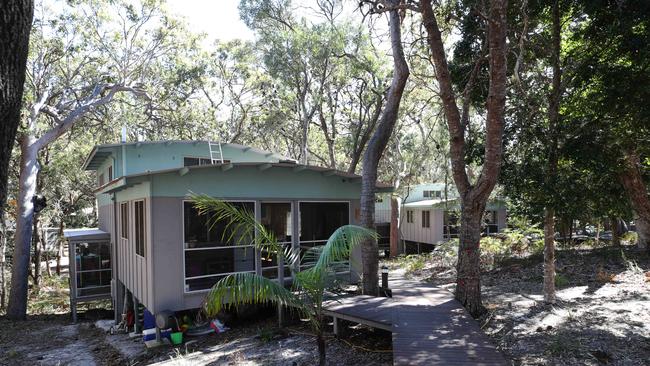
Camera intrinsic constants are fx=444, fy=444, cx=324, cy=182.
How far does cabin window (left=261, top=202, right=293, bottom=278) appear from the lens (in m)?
10.5

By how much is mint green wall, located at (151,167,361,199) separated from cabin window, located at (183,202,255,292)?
0.39 meters

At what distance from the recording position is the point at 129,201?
1119cm

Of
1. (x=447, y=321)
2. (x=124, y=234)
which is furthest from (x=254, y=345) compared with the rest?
(x=124, y=234)

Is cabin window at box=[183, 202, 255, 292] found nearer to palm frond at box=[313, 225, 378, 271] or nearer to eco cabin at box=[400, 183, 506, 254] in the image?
palm frond at box=[313, 225, 378, 271]

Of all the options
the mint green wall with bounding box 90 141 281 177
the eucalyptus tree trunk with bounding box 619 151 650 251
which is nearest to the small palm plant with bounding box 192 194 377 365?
the mint green wall with bounding box 90 141 281 177

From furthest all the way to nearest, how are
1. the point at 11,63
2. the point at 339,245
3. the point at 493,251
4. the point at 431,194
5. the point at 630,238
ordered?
the point at 431,194 < the point at 630,238 < the point at 493,251 < the point at 339,245 < the point at 11,63

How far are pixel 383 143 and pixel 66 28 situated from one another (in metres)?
12.9

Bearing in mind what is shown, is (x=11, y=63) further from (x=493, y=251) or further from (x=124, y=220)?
(x=493, y=251)

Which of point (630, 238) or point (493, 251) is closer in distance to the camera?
point (493, 251)

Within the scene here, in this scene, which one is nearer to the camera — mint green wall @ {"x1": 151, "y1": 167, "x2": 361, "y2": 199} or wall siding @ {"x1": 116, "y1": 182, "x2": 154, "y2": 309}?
wall siding @ {"x1": 116, "y1": 182, "x2": 154, "y2": 309}

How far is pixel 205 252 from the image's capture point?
9.74 meters

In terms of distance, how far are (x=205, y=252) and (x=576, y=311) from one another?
7.40 meters

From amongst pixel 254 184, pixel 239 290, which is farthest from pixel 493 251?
→ pixel 239 290

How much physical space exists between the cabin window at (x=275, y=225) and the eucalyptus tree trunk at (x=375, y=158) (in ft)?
6.74
